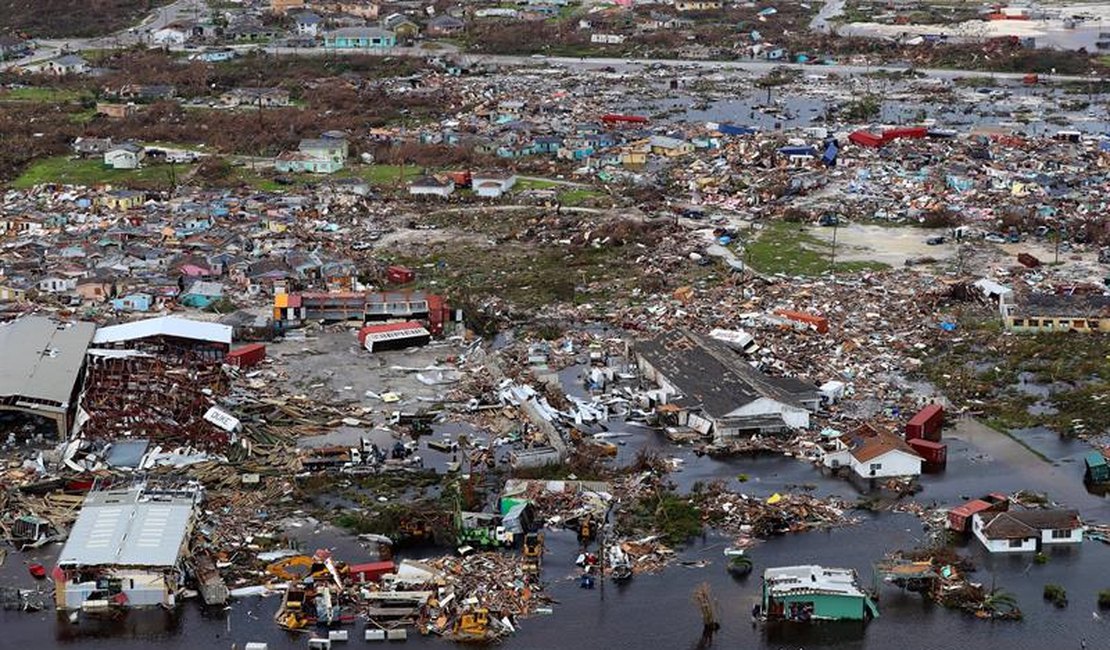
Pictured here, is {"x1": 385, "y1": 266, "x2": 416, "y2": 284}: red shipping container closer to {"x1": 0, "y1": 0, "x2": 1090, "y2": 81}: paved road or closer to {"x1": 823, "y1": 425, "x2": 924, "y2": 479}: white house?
{"x1": 823, "y1": 425, "x2": 924, "y2": 479}: white house

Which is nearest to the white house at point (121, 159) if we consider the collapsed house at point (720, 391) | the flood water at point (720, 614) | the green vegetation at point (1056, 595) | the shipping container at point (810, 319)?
the collapsed house at point (720, 391)

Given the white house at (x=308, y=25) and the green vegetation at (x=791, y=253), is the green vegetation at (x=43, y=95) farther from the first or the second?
the green vegetation at (x=791, y=253)

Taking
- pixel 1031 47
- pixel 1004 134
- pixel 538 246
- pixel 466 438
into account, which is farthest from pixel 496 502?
pixel 1031 47

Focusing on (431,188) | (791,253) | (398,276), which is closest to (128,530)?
(398,276)

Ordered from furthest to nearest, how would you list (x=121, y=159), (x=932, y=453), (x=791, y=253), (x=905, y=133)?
(x=905, y=133)
(x=121, y=159)
(x=791, y=253)
(x=932, y=453)

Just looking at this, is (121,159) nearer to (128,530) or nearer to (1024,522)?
(128,530)

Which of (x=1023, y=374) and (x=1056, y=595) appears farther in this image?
(x=1023, y=374)
